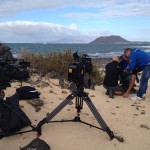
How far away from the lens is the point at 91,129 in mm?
5875

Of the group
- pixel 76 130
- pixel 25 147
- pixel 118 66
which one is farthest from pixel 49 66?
pixel 25 147

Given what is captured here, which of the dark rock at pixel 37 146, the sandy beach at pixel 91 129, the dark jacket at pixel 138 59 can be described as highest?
the dark jacket at pixel 138 59

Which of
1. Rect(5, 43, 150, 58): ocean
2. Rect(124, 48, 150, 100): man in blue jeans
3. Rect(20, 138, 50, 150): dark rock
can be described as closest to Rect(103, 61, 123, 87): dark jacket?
Rect(124, 48, 150, 100): man in blue jeans

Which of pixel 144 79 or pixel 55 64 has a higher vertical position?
pixel 55 64

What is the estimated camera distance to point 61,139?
538 cm

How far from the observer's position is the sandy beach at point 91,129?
5219mm

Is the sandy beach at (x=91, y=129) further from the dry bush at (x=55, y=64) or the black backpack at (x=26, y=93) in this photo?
the dry bush at (x=55, y=64)

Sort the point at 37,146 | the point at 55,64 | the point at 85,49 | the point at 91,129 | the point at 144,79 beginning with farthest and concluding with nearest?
the point at 85,49 → the point at 55,64 → the point at 144,79 → the point at 91,129 → the point at 37,146

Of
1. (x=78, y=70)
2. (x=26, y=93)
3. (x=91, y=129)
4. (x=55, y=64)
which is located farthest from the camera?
(x=55, y=64)

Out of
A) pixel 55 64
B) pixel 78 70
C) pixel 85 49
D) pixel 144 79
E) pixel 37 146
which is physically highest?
pixel 78 70

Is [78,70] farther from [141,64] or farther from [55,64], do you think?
[55,64]

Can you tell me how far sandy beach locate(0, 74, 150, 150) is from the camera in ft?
17.1

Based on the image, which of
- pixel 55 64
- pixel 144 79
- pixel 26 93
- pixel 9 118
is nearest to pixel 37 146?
pixel 9 118

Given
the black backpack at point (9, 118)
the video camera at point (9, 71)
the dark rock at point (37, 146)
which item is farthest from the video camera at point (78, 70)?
the dark rock at point (37, 146)
